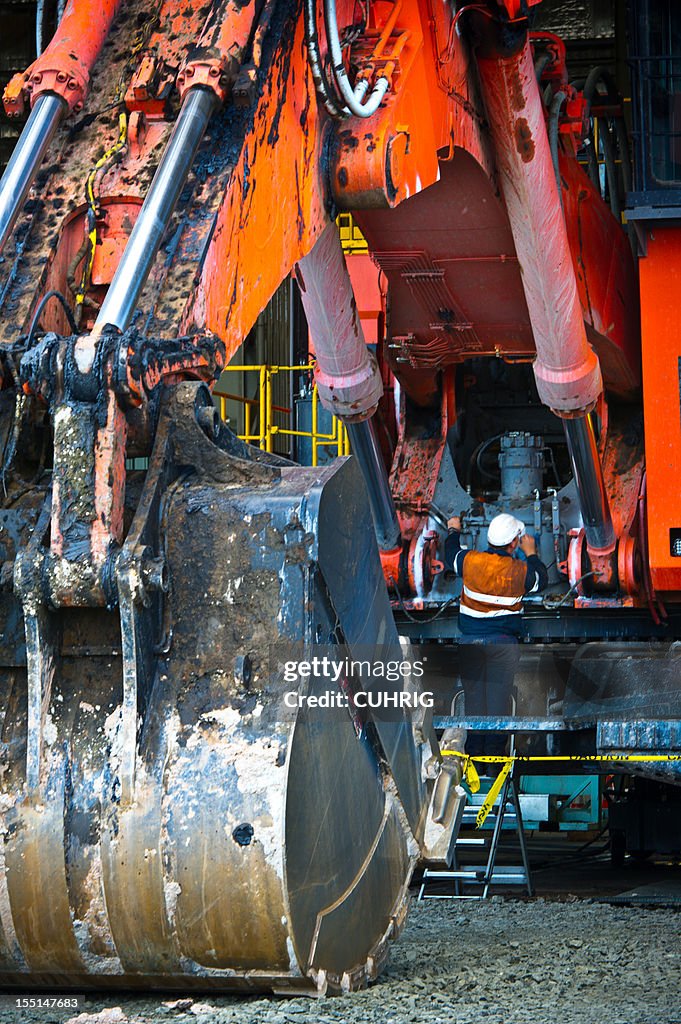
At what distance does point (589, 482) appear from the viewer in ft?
24.9

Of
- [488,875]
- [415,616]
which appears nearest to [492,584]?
[415,616]

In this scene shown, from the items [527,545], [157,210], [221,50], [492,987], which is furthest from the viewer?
[527,545]

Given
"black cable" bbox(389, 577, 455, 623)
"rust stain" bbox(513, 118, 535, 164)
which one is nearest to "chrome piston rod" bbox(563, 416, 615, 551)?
"black cable" bbox(389, 577, 455, 623)

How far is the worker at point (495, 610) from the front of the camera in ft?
26.0

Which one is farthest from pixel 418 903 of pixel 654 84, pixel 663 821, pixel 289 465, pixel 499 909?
pixel 654 84

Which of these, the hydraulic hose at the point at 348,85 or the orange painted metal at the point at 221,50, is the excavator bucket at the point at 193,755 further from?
the hydraulic hose at the point at 348,85

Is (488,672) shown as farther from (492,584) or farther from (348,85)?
(348,85)

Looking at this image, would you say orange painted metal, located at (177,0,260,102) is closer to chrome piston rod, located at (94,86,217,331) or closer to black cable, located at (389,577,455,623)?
chrome piston rod, located at (94,86,217,331)

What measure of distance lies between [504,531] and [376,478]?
0.78 metres

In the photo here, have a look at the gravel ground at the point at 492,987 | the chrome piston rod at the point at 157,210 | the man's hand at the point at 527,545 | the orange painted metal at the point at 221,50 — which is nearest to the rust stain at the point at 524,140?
the orange painted metal at the point at 221,50

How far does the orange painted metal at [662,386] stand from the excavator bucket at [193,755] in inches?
156

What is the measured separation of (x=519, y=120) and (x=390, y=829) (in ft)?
10.4

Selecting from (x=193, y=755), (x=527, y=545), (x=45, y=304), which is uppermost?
(x=527, y=545)

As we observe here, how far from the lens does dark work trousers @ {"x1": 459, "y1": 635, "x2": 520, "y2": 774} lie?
7965mm
